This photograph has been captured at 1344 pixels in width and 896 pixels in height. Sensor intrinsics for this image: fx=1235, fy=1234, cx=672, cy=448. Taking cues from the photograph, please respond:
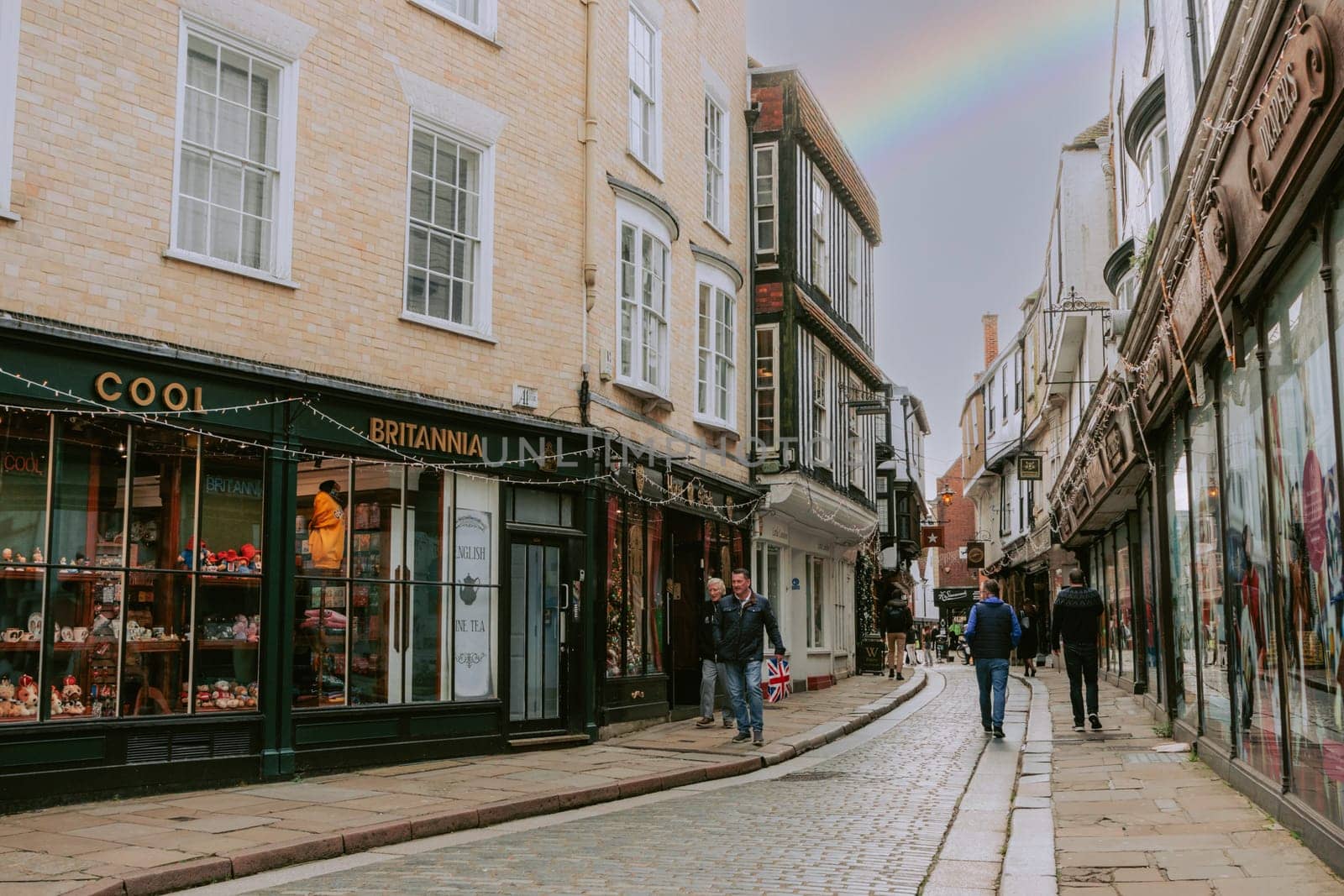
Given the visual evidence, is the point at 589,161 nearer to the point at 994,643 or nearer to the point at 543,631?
the point at 543,631

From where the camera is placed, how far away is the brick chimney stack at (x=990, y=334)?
62656 mm

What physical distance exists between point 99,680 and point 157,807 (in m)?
1.14

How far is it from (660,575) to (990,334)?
4897cm

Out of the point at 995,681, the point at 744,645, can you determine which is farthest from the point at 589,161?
the point at 995,681

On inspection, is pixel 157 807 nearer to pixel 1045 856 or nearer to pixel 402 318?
pixel 402 318

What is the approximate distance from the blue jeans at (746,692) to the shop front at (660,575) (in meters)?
1.60

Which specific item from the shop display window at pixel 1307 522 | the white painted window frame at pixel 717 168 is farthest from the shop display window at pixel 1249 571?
the white painted window frame at pixel 717 168

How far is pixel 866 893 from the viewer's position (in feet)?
21.0

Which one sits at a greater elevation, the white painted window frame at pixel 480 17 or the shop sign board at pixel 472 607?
the white painted window frame at pixel 480 17

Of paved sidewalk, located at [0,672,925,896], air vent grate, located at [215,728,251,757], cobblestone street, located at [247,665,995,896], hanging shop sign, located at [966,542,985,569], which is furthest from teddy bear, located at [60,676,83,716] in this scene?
hanging shop sign, located at [966,542,985,569]

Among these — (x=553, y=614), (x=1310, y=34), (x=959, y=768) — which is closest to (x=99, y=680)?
(x=553, y=614)

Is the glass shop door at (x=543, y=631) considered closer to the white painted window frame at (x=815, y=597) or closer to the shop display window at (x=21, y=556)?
the shop display window at (x=21, y=556)

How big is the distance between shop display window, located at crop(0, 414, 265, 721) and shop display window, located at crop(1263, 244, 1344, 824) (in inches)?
307

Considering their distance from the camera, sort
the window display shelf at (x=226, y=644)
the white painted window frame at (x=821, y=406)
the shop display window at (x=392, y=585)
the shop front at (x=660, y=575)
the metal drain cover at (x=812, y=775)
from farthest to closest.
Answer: the white painted window frame at (x=821, y=406) → the shop front at (x=660, y=575) → the metal drain cover at (x=812, y=775) → the shop display window at (x=392, y=585) → the window display shelf at (x=226, y=644)
